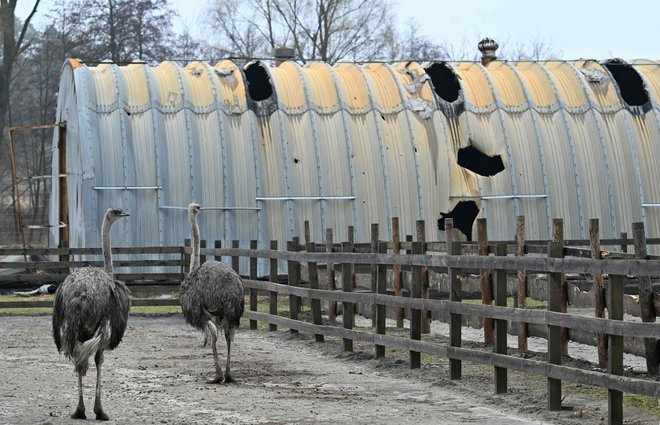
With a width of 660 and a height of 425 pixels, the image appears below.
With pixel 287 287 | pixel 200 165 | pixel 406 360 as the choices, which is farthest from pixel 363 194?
pixel 406 360

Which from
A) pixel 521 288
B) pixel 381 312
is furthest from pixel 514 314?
pixel 381 312

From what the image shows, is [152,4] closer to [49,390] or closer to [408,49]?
[408,49]

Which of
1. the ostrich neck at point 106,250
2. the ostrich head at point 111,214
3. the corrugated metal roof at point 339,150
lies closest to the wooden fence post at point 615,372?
the ostrich neck at point 106,250

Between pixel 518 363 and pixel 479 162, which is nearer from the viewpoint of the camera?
pixel 518 363

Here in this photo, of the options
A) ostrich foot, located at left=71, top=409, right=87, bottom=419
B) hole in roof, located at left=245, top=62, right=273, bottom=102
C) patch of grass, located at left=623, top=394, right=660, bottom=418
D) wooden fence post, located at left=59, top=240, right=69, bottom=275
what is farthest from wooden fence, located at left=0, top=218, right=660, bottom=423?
hole in roof, located at left=245, top=62, right=273, bottom=102

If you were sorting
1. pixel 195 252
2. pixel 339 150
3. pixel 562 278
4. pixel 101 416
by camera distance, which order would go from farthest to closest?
pixel 339 150 → pixel 195 252 → pixel 562 278 → pixel 101 416

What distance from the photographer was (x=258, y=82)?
32.2 meters

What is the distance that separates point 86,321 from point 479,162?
2098 centimetres

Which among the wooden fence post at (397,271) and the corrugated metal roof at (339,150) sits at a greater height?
the corrugated metal roof at (339,150)

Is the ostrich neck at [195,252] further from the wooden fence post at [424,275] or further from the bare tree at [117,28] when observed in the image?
the bare tree at [117,28]

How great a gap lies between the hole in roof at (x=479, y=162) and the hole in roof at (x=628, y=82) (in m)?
4.10

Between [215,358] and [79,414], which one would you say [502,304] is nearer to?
[215,358]

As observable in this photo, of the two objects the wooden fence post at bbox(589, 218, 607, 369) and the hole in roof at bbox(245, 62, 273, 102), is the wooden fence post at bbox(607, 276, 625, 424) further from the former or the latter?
the hole in roof at bbox(245, 62, 273, 102)

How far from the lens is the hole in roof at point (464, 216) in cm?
3108
